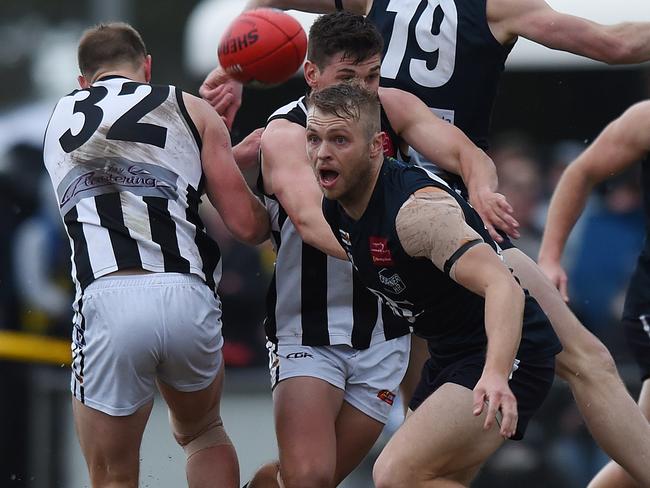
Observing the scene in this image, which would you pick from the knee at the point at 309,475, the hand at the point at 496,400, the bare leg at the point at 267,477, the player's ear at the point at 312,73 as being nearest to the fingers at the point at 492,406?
the hand at the point at 496,400

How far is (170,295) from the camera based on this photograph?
19.1ft

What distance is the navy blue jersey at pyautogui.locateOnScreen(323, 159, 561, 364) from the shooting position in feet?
17.6

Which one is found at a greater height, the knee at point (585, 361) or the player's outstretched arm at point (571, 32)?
the player's outstretched arm at point (571, 32)

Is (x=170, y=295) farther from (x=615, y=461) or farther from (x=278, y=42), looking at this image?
(x=615, y=461)

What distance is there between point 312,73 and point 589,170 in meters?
1.52

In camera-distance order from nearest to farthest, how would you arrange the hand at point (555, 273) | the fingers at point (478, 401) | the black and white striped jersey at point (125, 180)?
the fingers at point (478, 401) < the black and white striped jersey at point (125, 180) < the hand at point (555, 273)

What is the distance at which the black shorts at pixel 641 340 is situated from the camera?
6708 millimetres

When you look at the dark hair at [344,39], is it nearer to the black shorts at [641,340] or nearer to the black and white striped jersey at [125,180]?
the black and white striped jersey at [125,180]

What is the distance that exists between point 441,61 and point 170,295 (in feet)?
5.82

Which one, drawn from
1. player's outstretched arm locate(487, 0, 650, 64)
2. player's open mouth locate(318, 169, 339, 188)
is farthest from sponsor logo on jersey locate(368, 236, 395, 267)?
player's outstretched arm locate(487, 0, 650, 64)

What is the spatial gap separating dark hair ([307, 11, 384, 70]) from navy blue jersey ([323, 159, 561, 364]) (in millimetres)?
711

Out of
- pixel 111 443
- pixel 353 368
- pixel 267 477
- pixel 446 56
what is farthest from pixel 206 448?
pixel 446 56

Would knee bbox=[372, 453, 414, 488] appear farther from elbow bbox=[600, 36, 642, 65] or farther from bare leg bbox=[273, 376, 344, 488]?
elbow bbox=[600, 36, 642, 65]

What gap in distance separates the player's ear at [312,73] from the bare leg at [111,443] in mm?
1601
